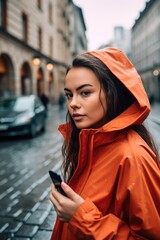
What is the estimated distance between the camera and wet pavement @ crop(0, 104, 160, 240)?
3467mm

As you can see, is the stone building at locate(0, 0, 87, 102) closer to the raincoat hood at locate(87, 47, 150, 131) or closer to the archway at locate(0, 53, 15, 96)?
the archway at locate(0, 53, 15, 96)

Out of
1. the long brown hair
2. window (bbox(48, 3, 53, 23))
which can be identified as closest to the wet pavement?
the long brown hair

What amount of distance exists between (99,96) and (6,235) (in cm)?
242

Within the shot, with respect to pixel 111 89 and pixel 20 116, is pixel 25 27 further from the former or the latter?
pixel 111 89

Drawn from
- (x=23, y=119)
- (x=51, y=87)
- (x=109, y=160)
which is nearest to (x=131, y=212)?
(x=109, y=160)

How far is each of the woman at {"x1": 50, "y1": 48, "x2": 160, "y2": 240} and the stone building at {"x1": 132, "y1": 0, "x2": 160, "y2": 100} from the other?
1736 inches

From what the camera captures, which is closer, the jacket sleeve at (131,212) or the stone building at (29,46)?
the jacket sleeve at (131,212)

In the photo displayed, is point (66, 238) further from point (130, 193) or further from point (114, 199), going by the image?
point (130, 193)

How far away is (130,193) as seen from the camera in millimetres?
1297

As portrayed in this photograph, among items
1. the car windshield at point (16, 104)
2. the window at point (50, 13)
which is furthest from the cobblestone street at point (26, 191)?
the window at point (50, 13)

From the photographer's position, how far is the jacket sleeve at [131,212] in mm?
1286

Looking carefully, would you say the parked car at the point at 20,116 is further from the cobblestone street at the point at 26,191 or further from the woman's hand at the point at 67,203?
the woman's hand at the point at 67,203

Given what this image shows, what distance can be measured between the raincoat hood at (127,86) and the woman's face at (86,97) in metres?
0.10

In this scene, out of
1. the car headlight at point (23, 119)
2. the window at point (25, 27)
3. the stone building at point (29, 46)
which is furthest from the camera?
the window at point (25, 27)
